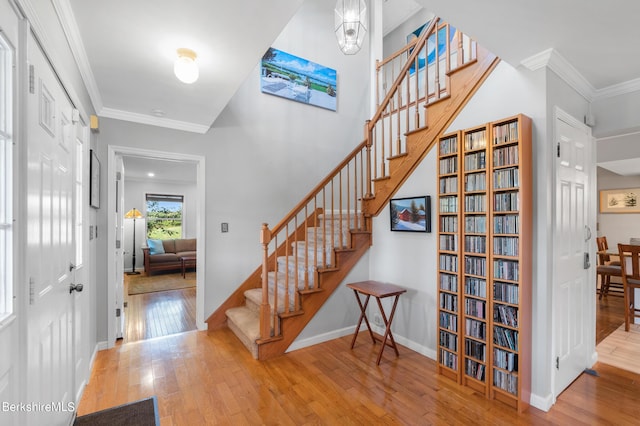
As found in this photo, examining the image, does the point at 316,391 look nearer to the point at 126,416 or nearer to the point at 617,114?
the point at 126,416

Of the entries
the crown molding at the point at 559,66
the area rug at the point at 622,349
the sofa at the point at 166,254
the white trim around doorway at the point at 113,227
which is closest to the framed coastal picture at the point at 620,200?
the area rug at the point at 622,349

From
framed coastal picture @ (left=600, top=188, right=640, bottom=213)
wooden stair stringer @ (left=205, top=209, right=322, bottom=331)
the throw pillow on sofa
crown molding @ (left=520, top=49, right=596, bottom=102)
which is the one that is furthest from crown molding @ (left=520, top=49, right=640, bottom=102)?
the throw pillow on sofa

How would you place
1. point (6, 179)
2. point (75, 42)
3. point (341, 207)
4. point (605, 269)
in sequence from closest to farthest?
point (6, 179) < point (75, 42) < point (341, 207) < point (605, 269)

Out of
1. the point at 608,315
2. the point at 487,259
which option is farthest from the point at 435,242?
the point at 608,315

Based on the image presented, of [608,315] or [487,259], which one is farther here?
[608,315]

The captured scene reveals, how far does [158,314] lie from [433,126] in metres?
4.27

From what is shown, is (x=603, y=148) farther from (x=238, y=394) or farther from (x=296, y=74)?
(x=238, y=394)

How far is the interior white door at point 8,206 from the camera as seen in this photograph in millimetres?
1037

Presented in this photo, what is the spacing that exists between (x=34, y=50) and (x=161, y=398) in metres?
2.32

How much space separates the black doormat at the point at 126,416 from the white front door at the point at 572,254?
292 cm

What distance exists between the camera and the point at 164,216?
8.43 m

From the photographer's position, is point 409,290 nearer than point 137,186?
Yes

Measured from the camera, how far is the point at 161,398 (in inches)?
89.3

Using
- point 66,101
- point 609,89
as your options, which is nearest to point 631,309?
point 609,89
